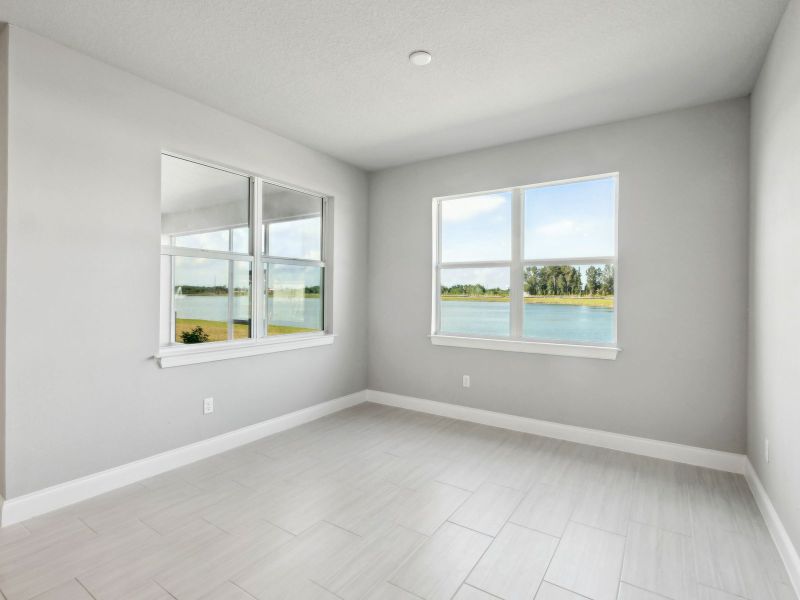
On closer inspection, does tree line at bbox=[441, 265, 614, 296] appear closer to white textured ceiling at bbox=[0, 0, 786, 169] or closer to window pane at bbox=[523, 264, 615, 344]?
window pane at bbox=[523, 264, 615, 344]

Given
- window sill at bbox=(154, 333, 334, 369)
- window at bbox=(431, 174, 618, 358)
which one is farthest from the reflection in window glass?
window at bbox=(431, 174, 618, 358)

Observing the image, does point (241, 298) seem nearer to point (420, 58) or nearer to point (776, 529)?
point (420, 58)

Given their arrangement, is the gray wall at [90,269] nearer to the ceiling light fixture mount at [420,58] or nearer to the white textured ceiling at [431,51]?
the white textured ceiling at [431,51]

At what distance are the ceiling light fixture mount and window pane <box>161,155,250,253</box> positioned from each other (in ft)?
6.00

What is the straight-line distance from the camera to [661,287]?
317 cm

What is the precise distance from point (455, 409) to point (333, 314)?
1.61 meters

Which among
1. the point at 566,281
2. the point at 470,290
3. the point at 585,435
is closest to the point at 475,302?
the point at 470,290

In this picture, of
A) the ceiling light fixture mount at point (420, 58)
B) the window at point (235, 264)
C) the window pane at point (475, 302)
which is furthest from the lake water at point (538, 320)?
the ceiling light fixture mount at point (420, 58)

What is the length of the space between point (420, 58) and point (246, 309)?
7.89ft

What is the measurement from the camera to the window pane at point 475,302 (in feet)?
13.2

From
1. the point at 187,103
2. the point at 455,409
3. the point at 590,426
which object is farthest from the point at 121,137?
the point at 590,426

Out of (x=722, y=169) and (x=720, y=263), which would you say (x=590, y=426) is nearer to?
(x=720, y=263)

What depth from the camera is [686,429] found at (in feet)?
10.1

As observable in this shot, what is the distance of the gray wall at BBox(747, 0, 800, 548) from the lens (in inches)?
75.1
